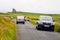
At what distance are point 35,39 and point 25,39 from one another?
745 mm

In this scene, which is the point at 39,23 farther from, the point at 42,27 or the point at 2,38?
the point at 2,38

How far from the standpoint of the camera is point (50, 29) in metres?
32.3

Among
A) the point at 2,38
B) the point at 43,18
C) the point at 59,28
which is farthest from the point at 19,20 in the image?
the point at 2,38

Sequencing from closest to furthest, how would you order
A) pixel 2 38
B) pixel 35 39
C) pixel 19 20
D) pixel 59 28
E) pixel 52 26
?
pixel 2 38 → pixel 35 39 → pixel 59 28 → pixel 52 26 → pixel 19 20

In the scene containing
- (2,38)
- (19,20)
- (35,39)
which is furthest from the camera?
(19,20)

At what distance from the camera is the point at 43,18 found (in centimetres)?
3369

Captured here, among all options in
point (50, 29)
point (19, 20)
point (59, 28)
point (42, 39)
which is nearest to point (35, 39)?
point (42, 39)

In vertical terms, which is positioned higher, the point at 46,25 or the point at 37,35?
the point at 37,35

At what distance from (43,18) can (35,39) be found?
47.7 ft

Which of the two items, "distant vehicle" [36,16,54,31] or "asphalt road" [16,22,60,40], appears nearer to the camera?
"asphalt road" [16,22,60,40]

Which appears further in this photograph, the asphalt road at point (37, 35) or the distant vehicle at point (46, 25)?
the distant vehicle at point (46, 25)

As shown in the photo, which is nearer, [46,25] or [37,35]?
[37,35]

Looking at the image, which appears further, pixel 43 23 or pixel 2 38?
pixel 43 23

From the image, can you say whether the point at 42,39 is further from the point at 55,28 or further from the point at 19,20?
the point at 19,20
